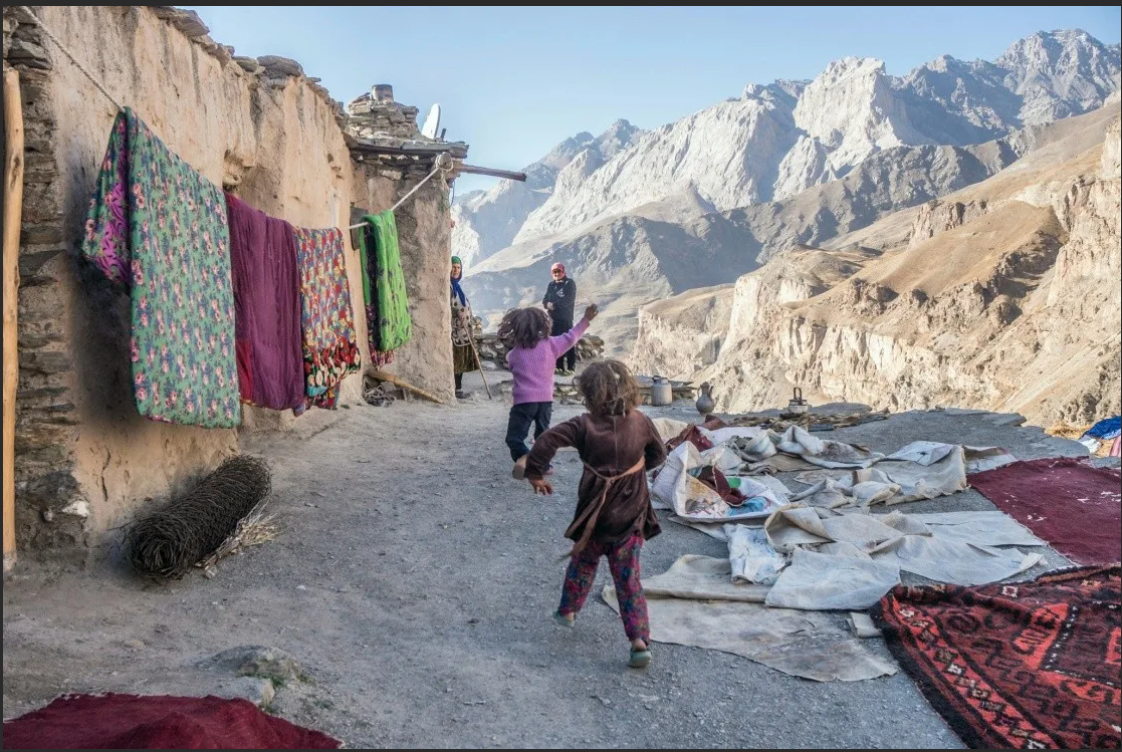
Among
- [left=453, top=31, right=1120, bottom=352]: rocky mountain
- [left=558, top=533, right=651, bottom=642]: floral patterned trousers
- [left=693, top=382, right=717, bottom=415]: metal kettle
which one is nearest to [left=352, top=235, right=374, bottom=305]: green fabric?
[left=693, top=382, right=717, bottom=415]: metal kettle

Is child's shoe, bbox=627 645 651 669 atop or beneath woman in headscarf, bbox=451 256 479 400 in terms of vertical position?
beneath

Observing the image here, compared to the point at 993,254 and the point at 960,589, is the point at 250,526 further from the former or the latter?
the point at 993,254

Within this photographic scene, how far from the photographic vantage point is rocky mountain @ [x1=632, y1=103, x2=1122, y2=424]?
27094 mm

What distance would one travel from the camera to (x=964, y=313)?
111 feet

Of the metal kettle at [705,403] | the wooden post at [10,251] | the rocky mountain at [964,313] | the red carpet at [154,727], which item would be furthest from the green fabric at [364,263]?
the rocky mountain at [964,313]

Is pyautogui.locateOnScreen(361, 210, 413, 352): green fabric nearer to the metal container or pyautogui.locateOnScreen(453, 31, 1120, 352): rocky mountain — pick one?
the metal container

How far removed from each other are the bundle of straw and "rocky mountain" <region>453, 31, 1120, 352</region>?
6700cm

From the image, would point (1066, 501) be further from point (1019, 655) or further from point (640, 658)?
point (640, 658)

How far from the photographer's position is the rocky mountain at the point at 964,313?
27.1 m

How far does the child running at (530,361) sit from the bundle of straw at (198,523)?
58.4 inches

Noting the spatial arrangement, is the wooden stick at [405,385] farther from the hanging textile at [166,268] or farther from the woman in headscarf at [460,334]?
the hanging textile at [166,268]

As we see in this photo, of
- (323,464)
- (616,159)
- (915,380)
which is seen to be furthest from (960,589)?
(616,159)

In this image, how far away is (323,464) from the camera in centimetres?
628

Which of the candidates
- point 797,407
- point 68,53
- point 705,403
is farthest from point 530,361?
point 797,407
